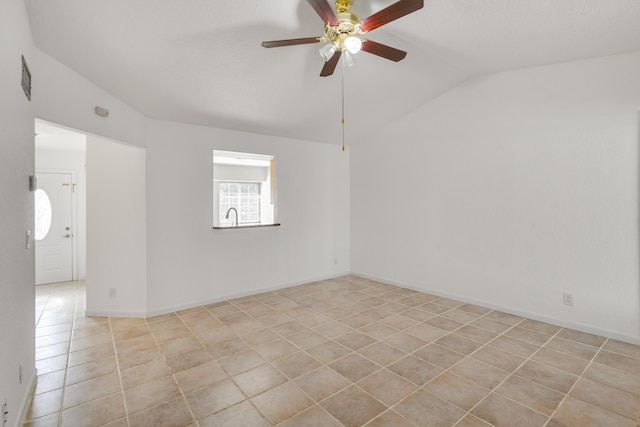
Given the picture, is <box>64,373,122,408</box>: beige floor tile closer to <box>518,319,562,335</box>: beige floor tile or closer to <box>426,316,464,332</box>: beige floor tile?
<box>426,316,464,332</box>: beige floor tile

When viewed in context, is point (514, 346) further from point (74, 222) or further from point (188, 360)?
point (74, 222)

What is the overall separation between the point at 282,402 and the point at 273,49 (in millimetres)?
2957

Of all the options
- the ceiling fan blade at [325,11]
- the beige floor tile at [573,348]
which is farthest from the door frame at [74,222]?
the beige floor tile at [573,348]

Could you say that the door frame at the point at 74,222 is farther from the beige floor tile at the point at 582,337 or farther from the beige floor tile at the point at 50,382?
the beige floor tile at the point at 582,337

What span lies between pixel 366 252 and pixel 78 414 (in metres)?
4.47

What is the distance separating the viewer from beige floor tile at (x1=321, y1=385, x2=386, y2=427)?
6.73ft

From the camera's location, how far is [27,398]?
7.25 feet

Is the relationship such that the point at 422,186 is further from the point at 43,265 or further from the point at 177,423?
the point at 43,265

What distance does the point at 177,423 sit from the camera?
2020mm

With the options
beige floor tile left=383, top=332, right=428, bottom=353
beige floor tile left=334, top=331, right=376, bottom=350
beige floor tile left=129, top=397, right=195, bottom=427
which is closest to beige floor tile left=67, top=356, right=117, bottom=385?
beige floor tile left=129, top=397, right=195, bottom=427

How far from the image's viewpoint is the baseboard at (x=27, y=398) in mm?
1977

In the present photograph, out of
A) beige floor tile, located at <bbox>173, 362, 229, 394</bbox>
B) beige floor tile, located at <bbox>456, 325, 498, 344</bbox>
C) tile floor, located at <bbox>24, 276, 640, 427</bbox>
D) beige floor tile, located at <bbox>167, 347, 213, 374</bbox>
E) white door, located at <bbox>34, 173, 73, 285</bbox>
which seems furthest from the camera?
white door, located at <bbox>34, 173, 73, 285</bbox>

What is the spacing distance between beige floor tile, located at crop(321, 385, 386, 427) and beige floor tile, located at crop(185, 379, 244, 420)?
2.18 feet

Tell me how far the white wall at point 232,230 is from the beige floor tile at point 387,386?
267cm
